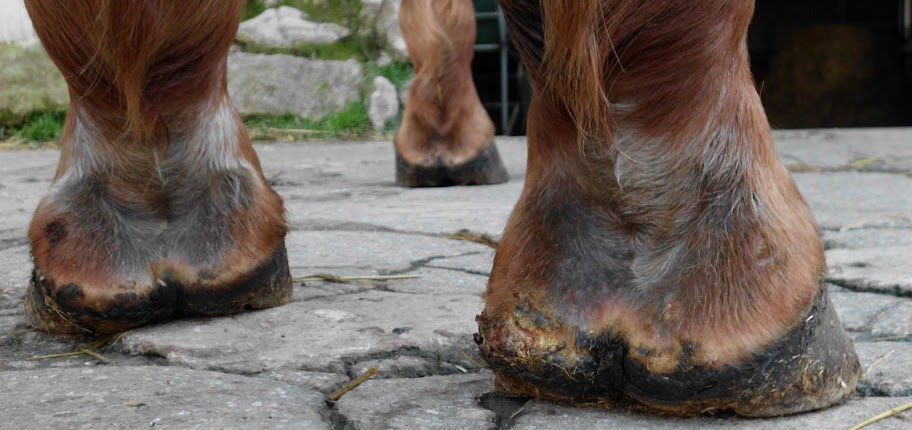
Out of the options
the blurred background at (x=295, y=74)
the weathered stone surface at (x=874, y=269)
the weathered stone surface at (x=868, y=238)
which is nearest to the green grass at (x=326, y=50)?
the blurred background at (x=295, y=74)

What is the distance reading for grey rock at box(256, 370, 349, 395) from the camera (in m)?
1.16

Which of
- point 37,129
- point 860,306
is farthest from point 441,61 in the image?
point 37,129

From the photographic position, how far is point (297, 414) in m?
1.05

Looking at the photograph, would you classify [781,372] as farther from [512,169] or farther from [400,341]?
[512,169]

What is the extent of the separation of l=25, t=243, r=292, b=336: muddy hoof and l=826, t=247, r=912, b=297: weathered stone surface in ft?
2.82

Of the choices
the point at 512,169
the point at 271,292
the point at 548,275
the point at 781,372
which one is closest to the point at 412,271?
the point at 271,292

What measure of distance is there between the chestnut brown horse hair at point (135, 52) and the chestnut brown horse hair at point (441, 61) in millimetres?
1330

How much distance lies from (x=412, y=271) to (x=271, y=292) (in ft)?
1.31

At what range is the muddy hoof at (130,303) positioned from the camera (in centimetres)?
132

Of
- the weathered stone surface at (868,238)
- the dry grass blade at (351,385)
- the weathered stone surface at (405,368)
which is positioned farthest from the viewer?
the weathered stone surface at (868,238)

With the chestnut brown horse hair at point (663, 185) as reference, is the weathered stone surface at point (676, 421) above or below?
below

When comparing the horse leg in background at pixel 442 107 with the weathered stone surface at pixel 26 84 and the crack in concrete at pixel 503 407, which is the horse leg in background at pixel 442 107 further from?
the weathered stone surface at pixel 26 84

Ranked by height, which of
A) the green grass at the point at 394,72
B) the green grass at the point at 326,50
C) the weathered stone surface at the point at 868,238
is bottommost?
the weathered stone surface at the point at 868,238

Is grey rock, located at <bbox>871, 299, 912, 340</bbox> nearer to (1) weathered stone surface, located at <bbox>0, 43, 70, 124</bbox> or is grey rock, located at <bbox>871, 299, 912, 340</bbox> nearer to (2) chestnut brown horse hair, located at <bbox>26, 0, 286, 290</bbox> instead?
(2) chestnut brown horse hair, located at <bbox>26, 0, 286, 290</bbox>
